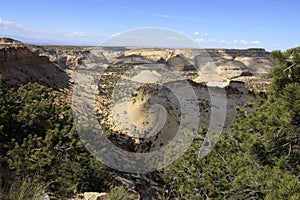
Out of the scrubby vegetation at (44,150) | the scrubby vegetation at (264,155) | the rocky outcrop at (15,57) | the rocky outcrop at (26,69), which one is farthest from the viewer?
the rocky outcrop at (15,57)

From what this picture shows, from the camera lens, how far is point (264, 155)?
21.3 feet

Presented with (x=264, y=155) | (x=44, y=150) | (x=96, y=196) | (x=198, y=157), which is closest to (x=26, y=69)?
(x=44, y=150)

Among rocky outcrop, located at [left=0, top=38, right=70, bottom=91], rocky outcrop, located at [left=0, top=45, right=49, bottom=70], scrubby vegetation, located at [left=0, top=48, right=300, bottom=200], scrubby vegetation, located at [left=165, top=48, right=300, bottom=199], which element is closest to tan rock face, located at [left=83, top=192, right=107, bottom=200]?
scrubby vegetation, located at [left=0, top=48, right=300, bottom=200]

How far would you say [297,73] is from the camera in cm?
590

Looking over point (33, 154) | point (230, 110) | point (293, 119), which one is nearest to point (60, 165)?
point (33, 154)

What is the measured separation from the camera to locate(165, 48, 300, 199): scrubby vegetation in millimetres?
5355

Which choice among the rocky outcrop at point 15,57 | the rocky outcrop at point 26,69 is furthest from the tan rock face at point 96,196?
the rocky outcrop at point 15,57

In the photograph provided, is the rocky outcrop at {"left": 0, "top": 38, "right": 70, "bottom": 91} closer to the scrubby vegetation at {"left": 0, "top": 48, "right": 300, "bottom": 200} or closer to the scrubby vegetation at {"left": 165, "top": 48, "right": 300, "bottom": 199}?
the scrubby vegetation at {"left": 0, "top": 48, "right": 300, "bottom": 200}

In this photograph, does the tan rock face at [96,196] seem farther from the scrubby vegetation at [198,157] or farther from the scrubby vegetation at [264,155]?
the scrubby vegetation at [264,155]

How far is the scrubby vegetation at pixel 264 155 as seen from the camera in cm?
536

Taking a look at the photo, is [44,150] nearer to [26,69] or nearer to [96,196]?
[96,196]

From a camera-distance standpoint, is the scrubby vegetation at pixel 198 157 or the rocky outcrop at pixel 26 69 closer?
the scrubby vegetation at pixel 198 157

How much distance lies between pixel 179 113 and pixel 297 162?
9.18m

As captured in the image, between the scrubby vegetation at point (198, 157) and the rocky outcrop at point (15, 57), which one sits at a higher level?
the rocky outcrop at point (15, 57)
